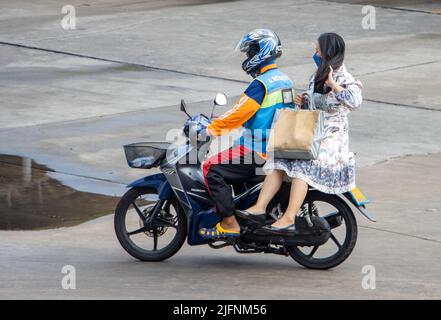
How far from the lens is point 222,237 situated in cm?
868

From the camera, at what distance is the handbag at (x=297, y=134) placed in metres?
8.35

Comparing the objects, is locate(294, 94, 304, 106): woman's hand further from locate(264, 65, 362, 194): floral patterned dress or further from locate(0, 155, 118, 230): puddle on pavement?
locate(0, 155, 118, 230): puddle on pavement

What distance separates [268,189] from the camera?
8.55 meters

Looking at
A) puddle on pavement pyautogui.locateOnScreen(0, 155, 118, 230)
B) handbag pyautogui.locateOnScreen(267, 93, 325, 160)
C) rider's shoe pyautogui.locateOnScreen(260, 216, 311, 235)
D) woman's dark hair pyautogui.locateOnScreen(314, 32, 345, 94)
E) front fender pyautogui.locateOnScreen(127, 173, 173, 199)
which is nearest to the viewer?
handbag pyautogui.locateOnScreen(267, 93, 325, 160)

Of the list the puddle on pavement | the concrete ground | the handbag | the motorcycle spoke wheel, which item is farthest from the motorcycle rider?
the puddle on pavement

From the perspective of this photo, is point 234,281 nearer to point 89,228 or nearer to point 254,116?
point 254,116

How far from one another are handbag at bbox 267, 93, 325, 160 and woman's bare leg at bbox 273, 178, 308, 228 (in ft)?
0.65

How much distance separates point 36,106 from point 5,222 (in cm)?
499

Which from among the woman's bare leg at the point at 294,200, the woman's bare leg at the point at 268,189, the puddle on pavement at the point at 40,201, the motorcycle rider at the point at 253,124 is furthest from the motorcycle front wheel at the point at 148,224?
the puddle on pavement at the point at 40,201

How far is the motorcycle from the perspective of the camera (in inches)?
340

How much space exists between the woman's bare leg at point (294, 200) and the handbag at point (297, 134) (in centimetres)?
20

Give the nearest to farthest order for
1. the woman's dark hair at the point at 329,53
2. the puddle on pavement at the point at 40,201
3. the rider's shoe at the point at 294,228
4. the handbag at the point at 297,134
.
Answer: the handbag at the point at 297,134, the woman's dark hair at the point at 329,53, the rider's shoe at the point at 294,228, the puddle on pavement at the point at 40,201

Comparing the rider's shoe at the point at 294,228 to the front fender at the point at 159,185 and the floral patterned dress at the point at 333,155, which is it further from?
the front fender at the point at 159,185

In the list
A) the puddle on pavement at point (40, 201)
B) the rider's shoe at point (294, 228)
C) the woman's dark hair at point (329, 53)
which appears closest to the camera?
the woman's dark hair at point (329, 53)
